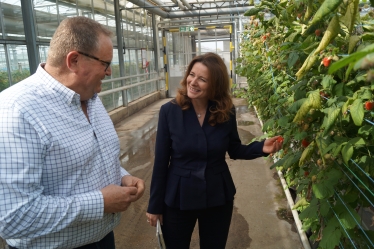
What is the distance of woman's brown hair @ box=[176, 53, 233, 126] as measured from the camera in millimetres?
2045

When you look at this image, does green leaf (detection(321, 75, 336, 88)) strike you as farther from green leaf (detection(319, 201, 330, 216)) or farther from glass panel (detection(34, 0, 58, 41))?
glass panel (detection(34, 0, 58, 41))

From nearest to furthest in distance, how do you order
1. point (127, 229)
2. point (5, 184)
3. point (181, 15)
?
1. point (5, 184)
2. point (127, 229)
3. point (181, 15)

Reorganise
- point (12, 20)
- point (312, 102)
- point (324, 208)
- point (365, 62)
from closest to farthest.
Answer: point (365, 62) < point (312, 102) < point (324, 208) < point (12, 20)

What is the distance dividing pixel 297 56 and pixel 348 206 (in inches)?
32.2

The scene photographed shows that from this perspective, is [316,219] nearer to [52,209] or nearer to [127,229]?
[52,209]

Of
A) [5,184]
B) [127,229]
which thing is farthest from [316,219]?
[127,229]

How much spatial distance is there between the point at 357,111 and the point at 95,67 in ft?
3.53

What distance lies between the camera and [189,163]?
2.02m

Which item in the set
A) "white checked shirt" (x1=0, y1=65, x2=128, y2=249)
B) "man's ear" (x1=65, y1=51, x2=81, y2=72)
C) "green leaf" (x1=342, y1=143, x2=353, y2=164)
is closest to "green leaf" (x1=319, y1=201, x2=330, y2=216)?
"green leaf" (x1=342, y1=143, x2=353, y2=164)

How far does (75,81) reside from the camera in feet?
4.71

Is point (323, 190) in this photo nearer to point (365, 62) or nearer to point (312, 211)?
point (312, 211)

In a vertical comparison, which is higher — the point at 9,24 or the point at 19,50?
the point at 9,24

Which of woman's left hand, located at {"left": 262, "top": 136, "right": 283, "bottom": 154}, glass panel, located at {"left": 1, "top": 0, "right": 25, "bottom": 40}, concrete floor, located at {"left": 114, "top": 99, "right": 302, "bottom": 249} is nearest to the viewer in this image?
woman's left hand, located at {"left": 262, "top": 136, "right": 283, "bottom": 154}

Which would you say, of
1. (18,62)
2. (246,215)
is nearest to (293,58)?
(246,215)
